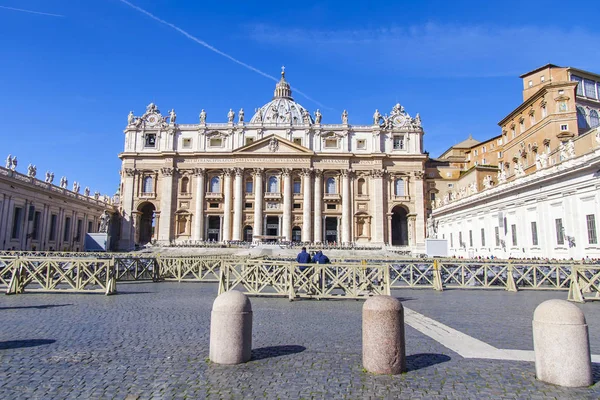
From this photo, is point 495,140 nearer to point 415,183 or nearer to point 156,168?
point 415,183

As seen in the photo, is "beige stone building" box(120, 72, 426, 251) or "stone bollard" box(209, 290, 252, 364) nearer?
"stone bollard" box(209, 290, 252, 364)

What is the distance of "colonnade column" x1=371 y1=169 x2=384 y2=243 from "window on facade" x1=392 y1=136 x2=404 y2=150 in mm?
4815

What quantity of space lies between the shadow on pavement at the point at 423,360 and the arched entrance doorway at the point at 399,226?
179 ft

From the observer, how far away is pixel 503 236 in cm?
3288

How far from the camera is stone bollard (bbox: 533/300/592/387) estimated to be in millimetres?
4840

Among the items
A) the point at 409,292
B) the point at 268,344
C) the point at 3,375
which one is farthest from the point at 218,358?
the point at 409,292

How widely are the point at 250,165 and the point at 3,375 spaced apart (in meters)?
52.9

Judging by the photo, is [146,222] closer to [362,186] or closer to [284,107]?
[362,186]

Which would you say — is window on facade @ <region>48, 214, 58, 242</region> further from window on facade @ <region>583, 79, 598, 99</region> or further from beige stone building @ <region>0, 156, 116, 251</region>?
window on facade @ <region>583, 79, 598, 99</region>

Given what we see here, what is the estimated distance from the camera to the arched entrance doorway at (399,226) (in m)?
60.5

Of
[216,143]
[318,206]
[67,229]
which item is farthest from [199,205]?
[67,229]

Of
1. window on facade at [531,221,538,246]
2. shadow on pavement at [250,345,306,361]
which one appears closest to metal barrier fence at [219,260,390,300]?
shadow on pavement at [250,345,306,361]

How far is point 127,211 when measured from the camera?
190 feet

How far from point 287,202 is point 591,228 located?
38.7 metres
